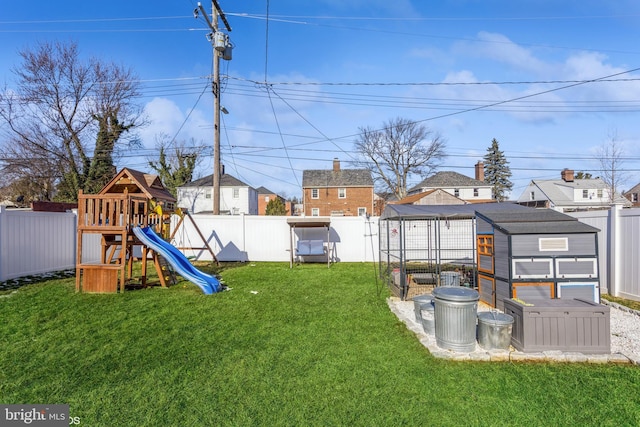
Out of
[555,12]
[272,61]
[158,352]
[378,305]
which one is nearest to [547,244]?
→ [378,305]

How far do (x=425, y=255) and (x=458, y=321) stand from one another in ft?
33.5

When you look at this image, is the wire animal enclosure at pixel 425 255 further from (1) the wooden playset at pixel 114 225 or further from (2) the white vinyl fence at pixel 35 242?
(2) the white vinyl fence at pixel 35 242

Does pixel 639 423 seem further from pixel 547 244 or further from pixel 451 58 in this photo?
pixel 451 58

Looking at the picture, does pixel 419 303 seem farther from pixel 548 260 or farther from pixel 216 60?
pixel 216 60

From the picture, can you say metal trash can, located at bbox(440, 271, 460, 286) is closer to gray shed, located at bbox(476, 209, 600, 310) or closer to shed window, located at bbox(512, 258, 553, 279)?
gray shed, located at bbox(476, 209, 600, 310)

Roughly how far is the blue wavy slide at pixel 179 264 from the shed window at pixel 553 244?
6642 millimetres

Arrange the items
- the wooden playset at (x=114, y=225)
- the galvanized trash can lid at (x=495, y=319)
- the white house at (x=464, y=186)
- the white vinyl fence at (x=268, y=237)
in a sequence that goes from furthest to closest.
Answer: the white house at (x=464, y=186) < the white vinyl fence at (x=268, y=237) < the wooden playset at (x=114, y=225) < the galvanized trash can lid at (x=495, y=319)

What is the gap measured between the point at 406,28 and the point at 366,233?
7.84 meters

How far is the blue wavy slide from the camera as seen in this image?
282 inches

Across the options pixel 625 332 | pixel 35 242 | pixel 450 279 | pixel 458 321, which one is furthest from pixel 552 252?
pixel 35 242

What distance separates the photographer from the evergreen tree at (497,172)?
43.0m

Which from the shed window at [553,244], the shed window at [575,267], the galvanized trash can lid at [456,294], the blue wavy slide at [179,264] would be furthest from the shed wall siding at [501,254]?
the blue wavy slide at [179,264]

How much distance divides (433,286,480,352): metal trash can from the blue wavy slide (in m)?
5.14

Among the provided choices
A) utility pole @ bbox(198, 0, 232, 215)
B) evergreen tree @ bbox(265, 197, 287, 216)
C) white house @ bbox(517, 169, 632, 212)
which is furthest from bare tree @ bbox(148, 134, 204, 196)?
white house @ bbox(517, 169, 632, 212)
